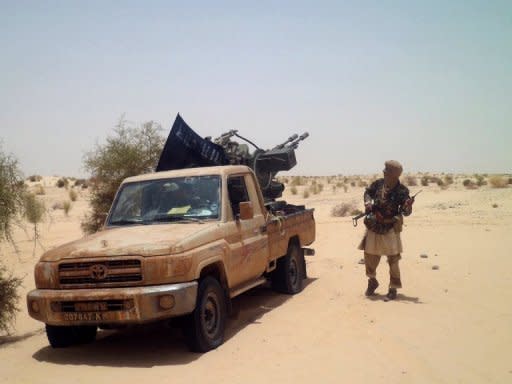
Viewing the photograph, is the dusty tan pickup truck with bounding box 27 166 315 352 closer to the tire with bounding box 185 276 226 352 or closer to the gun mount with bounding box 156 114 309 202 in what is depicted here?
the tire with bounding box 185 276 226 352

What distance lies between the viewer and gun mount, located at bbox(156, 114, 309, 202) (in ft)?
35.4

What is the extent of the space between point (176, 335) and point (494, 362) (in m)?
3.82

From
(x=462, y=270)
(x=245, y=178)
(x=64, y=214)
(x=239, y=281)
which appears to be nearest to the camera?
(x=239, y=281)

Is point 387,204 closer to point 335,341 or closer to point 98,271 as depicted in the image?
point 335,341

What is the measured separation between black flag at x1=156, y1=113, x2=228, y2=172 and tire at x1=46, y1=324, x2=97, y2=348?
4.33m

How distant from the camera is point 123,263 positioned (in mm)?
6023

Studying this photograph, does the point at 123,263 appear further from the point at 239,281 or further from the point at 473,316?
the point at 473,316

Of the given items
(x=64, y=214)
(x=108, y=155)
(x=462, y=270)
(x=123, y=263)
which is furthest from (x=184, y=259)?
(x=64, y=214)

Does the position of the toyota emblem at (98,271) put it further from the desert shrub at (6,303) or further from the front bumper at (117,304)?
the desert shrub at (6,303)

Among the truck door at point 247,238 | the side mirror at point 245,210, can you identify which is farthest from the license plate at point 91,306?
the side mirror at point 245,210

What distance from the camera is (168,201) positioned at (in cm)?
761

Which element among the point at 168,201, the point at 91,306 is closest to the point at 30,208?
the point at 168,201

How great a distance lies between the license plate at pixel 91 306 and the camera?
234 inches

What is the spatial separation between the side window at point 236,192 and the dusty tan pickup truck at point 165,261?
0.05 feet
